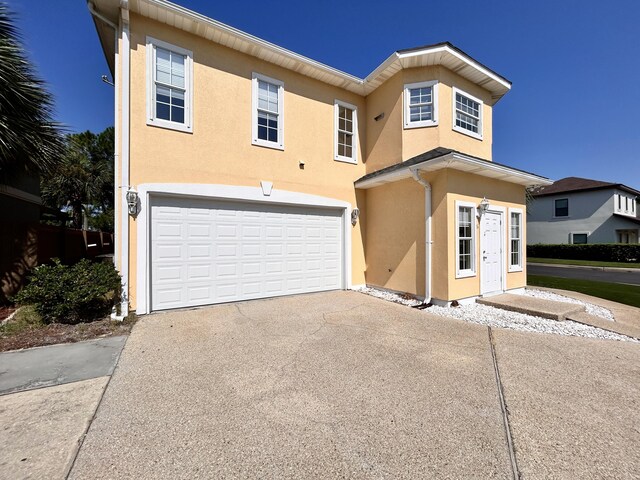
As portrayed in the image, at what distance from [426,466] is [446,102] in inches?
358

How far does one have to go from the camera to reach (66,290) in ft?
17.3

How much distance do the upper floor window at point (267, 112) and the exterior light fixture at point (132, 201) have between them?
307 cm

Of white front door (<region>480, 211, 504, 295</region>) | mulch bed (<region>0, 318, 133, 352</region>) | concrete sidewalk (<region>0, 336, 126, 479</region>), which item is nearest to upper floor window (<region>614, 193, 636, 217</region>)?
white front door (<region>480, 211, 504, 295</region>)

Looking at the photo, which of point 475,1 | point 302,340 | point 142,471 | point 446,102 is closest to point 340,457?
point 142,471

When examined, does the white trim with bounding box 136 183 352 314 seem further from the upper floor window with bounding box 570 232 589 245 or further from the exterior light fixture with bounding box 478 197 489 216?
the upper floor window with bounding box 570 232 589 245

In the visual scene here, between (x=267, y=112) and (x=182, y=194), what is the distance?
3275mm

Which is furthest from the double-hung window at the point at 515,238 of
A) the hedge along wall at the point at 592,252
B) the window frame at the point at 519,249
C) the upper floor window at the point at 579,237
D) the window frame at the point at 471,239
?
the upper floor window at the point at 579,237

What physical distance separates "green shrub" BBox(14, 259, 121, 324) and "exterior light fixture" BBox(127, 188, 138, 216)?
4.16ft

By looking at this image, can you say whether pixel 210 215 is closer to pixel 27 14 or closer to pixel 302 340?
pixel 302 340

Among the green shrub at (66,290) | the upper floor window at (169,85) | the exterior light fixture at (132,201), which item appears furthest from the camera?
the upper floor window at (169,85)

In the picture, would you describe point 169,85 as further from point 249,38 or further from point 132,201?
point 132,201

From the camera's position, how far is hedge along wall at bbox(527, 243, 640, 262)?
64.5ft

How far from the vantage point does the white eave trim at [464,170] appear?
21.7ft

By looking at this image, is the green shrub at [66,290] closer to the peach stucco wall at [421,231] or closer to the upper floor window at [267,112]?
the upper floor window at [267,112]
